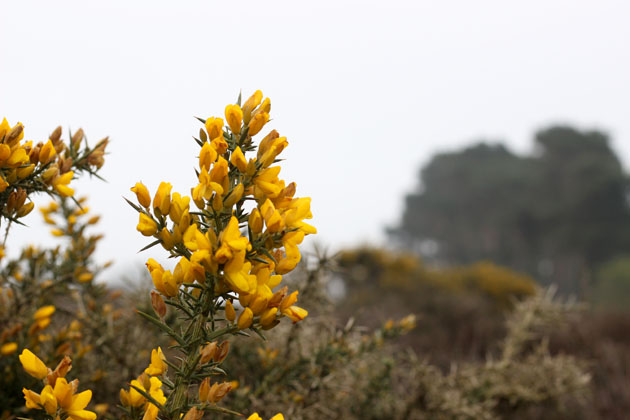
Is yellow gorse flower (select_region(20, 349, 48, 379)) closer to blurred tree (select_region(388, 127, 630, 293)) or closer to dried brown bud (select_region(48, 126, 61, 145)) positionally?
dried brown bud (select_region(48, 126, 61, 145))

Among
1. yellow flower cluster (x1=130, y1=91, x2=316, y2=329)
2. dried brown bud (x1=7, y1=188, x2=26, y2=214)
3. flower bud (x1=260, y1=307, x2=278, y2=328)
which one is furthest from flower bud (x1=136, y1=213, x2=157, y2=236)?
dried brown bud (x1=7, y1=188, x2=26, y2=214)

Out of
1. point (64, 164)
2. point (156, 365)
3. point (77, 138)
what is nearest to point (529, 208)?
point (77, 138)

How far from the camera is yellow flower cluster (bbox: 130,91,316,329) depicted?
86cm

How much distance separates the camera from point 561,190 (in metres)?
38.2

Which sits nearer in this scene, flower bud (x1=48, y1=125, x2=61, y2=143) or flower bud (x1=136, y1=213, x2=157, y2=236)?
flower bud (x1=136, y1=213, x2=157, y2=236)

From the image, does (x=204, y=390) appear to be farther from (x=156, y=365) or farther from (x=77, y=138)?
(x=77, y=138)

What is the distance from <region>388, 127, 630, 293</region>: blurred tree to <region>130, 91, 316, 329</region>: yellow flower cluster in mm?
33945

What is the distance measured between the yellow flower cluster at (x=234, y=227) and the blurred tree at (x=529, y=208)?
33945 millimetres

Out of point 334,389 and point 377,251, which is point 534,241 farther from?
point 334,389

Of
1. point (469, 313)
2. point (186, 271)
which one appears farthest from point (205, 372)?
point (469, 313)

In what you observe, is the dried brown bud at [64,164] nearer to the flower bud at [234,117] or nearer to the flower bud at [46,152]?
the flower bud at [46,152]

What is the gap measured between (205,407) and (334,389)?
976mm

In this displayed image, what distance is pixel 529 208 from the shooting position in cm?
3897

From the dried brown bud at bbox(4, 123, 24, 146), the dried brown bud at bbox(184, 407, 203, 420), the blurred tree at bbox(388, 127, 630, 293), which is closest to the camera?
the dried brown bud at bbox(184, 407, 203, 420)
